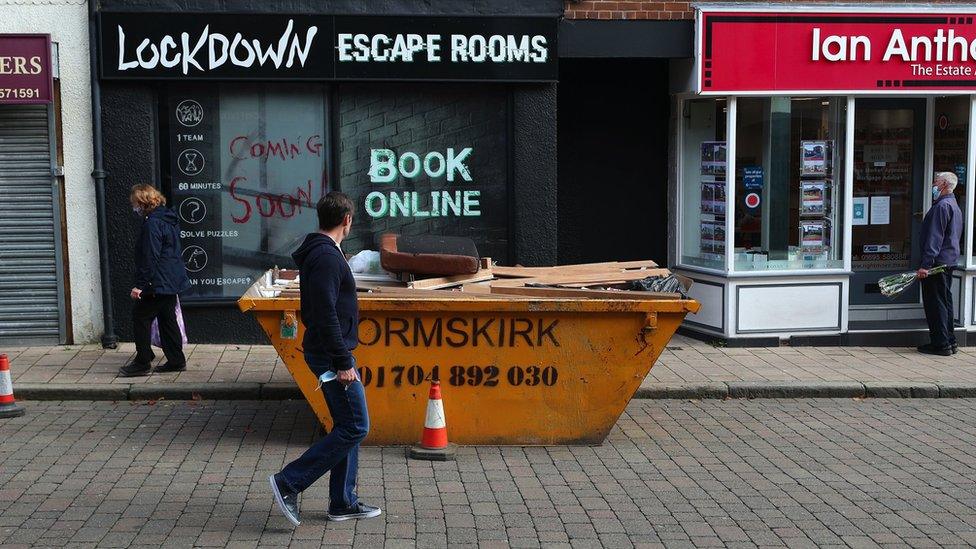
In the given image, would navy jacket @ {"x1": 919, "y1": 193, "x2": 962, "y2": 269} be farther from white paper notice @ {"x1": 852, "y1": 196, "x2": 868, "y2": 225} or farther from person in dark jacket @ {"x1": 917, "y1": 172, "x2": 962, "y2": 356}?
white paper notice @ {"x1": 852, "y1": 196, "x2": 868, "y2": 225}

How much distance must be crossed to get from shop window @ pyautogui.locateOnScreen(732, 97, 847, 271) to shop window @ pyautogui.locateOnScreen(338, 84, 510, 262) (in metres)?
2.52

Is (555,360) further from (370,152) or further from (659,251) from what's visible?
(659,251)

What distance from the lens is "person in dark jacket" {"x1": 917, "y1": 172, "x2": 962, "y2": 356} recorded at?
11.4m

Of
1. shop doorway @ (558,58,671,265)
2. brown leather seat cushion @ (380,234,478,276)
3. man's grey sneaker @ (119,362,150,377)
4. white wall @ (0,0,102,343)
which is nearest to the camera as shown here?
brown leather seat cushion @ (380,234,478,276)

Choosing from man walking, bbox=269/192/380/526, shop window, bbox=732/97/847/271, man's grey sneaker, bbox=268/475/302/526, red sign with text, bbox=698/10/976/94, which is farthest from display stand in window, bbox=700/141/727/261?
man's grey sneaker, bbox=268/475/302/526

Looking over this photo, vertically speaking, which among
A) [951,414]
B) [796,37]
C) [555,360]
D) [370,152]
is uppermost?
[796,37]

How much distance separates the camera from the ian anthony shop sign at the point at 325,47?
10.9 m

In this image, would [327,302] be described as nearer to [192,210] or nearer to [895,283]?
[192,210]

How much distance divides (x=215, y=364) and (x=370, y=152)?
267 centimetres

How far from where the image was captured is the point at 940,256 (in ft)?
37.5

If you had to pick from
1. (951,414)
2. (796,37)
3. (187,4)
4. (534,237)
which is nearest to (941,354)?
(951,414)

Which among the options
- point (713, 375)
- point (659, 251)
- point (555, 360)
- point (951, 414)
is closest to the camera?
point (555, 360)

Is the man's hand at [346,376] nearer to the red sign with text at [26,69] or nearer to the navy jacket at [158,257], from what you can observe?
the navy jacket at [158,257]

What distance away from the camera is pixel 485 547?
19.2 ft
